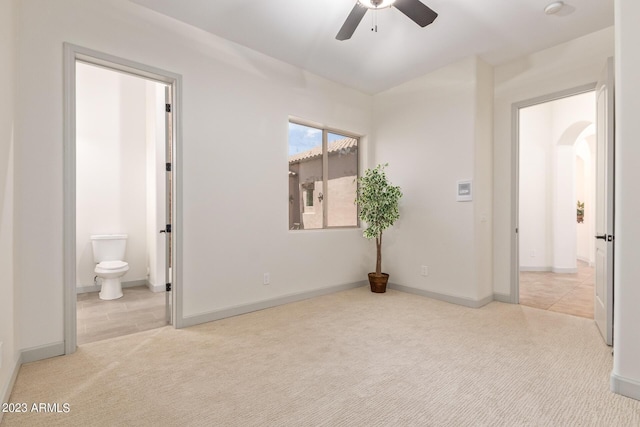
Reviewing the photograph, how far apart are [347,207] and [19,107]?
3720 mm

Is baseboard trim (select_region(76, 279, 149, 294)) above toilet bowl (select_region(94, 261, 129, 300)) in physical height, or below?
below

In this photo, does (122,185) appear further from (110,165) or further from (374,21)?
(374,21)

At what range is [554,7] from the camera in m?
2.78

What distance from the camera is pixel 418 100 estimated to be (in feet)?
14.2

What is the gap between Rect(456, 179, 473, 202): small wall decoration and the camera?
377cm

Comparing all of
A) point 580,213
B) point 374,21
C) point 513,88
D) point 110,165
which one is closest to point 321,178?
point 374,21

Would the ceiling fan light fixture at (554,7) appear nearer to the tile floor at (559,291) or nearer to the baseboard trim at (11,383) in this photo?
the tile floor at (559,291)

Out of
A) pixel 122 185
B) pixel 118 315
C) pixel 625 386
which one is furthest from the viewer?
pixel 122 185

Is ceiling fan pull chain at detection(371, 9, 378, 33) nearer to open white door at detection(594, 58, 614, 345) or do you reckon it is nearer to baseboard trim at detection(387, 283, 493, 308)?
open white door at detection(594, 58, 614, 345)

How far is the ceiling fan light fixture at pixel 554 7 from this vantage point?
2751 mm

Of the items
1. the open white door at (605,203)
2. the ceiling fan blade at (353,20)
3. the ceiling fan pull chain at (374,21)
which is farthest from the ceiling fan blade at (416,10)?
the open white door at (605,203)

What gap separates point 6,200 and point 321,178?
3325 millimetres

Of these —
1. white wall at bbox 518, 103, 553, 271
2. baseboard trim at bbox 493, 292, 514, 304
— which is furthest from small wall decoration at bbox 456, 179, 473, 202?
white wall at bbox 518, 103, 553, 271

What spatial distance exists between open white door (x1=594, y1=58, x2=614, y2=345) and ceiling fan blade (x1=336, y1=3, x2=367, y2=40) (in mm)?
2051
